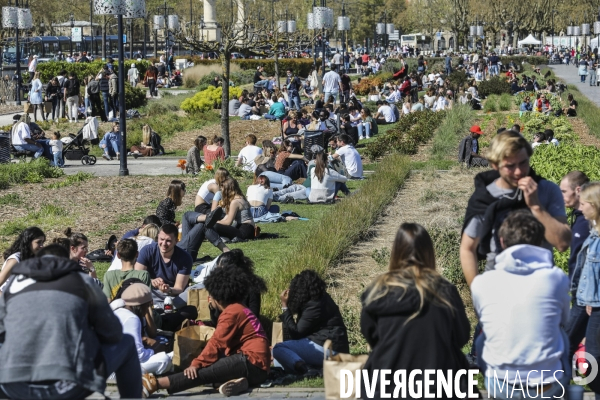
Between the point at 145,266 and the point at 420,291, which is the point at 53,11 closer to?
the point at 145,266

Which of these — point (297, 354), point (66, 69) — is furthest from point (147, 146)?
point (66, 69)

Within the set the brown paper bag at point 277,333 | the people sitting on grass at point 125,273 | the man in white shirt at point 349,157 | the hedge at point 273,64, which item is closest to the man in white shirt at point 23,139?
the man in white shirt at point 349,157

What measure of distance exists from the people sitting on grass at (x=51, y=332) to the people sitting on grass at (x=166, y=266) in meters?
4.22

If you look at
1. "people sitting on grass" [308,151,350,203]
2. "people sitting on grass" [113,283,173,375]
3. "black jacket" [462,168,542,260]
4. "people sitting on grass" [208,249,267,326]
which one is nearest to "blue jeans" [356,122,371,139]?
"people sitting on grass" [308,151,350,203]

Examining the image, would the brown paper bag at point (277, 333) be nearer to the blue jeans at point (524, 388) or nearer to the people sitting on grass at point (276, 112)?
the blue jeans at point (524, 388)

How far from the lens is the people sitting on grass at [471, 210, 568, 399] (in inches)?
197

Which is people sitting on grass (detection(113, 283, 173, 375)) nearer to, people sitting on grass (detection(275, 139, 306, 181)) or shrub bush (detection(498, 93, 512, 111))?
people sitting on grass (detection(275, 139, 306, 181))

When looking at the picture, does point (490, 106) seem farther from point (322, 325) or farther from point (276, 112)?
point (322, 325)

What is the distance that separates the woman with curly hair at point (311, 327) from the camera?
26.5ft

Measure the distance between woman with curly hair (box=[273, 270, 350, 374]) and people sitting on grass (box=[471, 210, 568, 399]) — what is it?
3.01 m

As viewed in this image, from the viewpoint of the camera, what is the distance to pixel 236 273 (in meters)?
7.73

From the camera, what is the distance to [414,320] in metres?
4.92

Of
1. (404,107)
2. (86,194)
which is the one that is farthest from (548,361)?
(404,107)

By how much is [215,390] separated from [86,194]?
1090 centimetres
